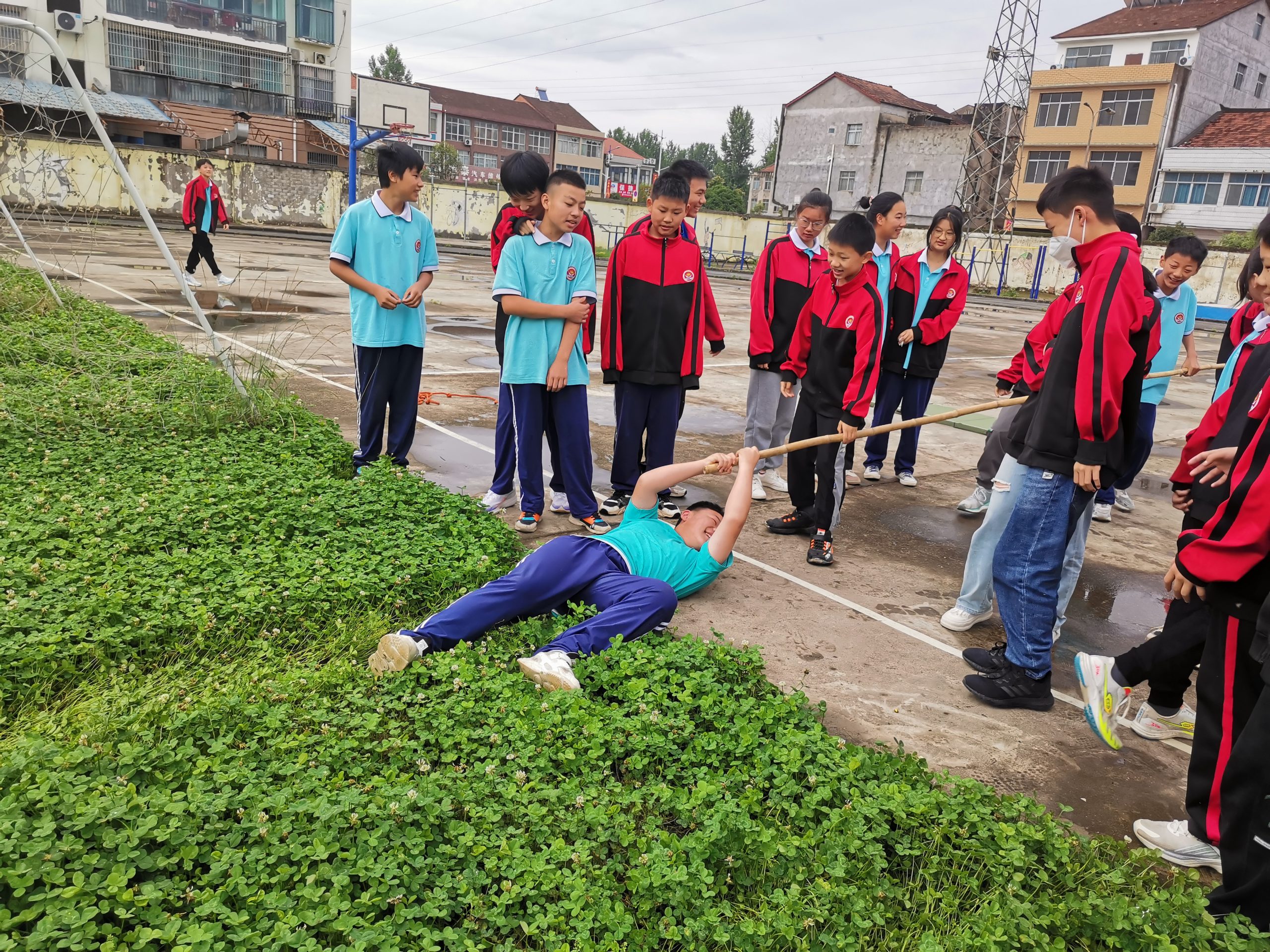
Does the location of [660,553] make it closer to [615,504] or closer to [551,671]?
[551,671]

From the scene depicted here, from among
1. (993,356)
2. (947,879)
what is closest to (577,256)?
(947,879)

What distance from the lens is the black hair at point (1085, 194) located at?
3555 millimetres

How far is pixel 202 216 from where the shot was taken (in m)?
13.3

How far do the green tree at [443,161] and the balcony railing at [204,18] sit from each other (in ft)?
36.9

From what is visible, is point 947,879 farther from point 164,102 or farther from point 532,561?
point 164,102

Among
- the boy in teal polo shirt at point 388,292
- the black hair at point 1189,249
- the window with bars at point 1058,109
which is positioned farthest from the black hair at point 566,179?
the window with bars at point 1058,109

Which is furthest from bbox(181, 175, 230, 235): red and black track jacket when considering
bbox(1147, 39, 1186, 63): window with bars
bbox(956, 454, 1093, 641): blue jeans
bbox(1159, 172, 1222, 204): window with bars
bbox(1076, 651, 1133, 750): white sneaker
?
bbox(1147, 39, 1186, 63): window with bars

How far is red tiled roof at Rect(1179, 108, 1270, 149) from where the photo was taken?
1453 inches

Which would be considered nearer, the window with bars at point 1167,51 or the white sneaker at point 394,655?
the white sneaker at point 394,655

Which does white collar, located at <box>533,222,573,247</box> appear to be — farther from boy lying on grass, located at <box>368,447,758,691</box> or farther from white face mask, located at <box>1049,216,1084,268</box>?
white face mask, located at <box>1049,216,1084,268</box>

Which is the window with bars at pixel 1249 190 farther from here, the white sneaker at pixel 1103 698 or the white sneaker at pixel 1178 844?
the white sneaker at pixel 1178 844

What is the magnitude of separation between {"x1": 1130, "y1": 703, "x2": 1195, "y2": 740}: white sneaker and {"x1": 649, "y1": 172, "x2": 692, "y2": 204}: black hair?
3499mm

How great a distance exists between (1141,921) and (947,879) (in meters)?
0.48

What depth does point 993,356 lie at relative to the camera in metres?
15.3
